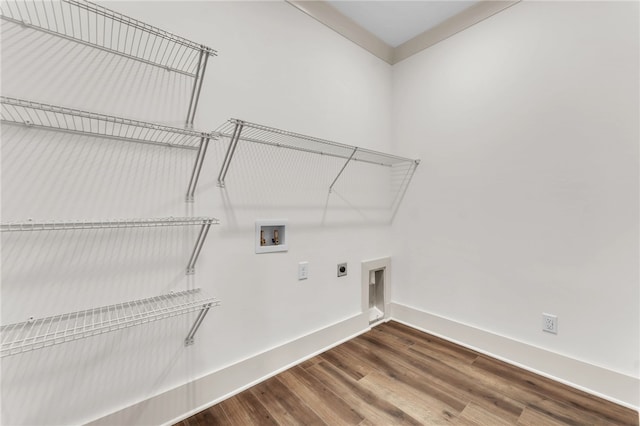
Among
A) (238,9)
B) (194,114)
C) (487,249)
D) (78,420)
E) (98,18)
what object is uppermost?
(238,9)

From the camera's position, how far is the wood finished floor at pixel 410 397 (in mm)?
1318

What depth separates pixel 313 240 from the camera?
192cm

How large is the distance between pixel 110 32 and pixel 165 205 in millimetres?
791

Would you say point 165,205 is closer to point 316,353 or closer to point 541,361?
point 316,353

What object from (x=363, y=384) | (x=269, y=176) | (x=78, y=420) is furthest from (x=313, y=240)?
(x=78, y=420)

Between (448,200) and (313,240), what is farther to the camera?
(448,200)

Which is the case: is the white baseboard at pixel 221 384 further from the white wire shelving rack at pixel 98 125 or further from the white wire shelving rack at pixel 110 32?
the white wire shelving rack at pixel 110 32

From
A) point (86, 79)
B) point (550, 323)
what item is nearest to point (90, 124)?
point (86, 79)

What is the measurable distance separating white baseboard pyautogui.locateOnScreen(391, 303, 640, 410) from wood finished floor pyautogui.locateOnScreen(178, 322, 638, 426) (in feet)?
0.19

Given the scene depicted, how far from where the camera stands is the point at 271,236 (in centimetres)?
170

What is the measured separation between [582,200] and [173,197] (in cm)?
234

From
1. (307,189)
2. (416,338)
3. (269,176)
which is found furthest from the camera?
(416,338)

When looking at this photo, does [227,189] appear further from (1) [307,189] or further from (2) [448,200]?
(2) [448,200]

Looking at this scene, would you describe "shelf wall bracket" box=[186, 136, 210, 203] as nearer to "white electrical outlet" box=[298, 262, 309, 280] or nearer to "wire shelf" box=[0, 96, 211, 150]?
"wire shelf" box=[0, 96, 211, 150]
